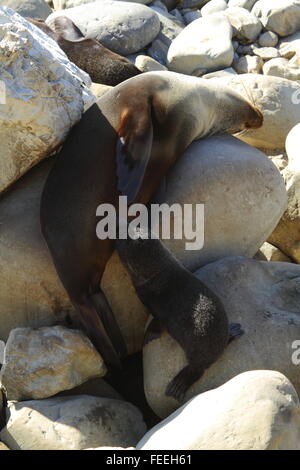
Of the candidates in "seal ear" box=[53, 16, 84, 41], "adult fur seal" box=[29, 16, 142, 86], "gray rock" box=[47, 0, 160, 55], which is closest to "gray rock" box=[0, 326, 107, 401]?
"adult fur seal" box=[29, 16, 142, 86]

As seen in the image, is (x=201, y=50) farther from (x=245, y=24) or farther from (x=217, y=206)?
(x=217, y=206)

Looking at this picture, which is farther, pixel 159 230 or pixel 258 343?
pixel 159 230

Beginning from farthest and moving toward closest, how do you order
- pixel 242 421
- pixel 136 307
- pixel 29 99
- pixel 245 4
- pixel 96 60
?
pixel 245 4
pixel 96 60
pixel 136 307
pixel 29 99
pixel 242 421

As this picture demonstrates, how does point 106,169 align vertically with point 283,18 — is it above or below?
above

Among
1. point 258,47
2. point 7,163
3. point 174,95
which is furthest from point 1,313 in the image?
point 258,47

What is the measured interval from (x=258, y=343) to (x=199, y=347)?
1.10 feet

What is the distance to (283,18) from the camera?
9836mm

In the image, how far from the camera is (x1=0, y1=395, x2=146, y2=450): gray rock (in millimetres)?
3523

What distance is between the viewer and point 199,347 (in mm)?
3885

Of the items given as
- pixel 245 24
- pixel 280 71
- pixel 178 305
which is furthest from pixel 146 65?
pixel 178 305

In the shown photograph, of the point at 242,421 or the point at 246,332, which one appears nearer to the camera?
the point at 242,421

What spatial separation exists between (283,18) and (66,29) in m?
3.46

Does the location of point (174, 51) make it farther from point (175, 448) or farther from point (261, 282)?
point (175, 448)

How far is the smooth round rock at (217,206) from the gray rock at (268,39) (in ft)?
17.3
